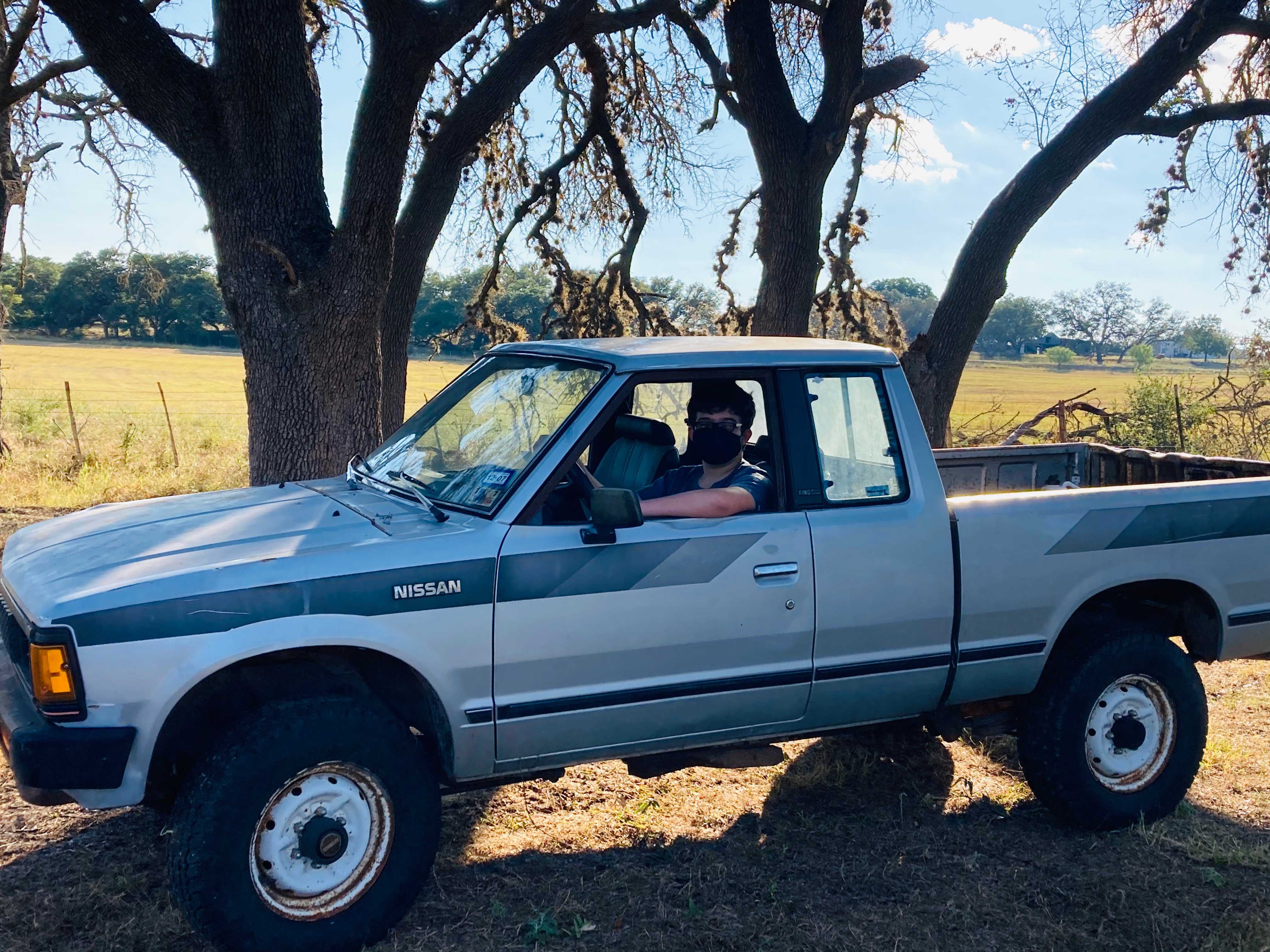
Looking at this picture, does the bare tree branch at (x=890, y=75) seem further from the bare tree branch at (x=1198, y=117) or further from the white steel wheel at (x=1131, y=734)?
the white steel wheel at (x=1131, y=734)

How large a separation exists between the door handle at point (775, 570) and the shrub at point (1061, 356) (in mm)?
84102

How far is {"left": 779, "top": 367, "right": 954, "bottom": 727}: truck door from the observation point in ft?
13.8

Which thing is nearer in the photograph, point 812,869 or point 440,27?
point 812,869

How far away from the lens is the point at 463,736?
3.69 metres

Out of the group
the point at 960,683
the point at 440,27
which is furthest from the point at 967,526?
the point at 440,27

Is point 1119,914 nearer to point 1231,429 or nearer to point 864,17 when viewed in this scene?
point 864,17

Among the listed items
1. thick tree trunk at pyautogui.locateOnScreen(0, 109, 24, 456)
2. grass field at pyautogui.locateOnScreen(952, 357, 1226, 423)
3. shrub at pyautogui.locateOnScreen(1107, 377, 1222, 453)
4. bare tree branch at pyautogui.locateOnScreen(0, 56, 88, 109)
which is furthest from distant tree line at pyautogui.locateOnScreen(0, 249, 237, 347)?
shrub at pyautogui.locateOnScreen(1107, 377, 1222, 453)

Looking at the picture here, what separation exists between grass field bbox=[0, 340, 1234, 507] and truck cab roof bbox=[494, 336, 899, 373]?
10368 mm

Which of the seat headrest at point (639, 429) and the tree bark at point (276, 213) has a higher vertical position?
the tree bark at point (276, 213)

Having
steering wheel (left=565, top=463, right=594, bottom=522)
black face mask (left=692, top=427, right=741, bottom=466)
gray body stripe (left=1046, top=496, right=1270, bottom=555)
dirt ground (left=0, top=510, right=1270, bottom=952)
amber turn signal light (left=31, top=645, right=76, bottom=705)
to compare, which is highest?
black face mask (left=692, top=427, right=741, bottom=466)

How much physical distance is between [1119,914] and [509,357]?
3.20 m

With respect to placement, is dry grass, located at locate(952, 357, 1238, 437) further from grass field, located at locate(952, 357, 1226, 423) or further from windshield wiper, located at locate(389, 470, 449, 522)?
windshield wiper, located at locate(389, 470, 449, 522)

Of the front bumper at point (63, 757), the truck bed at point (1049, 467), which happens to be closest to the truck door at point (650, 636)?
the front bumper at point (63, 757)

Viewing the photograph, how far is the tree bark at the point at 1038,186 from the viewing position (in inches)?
409
